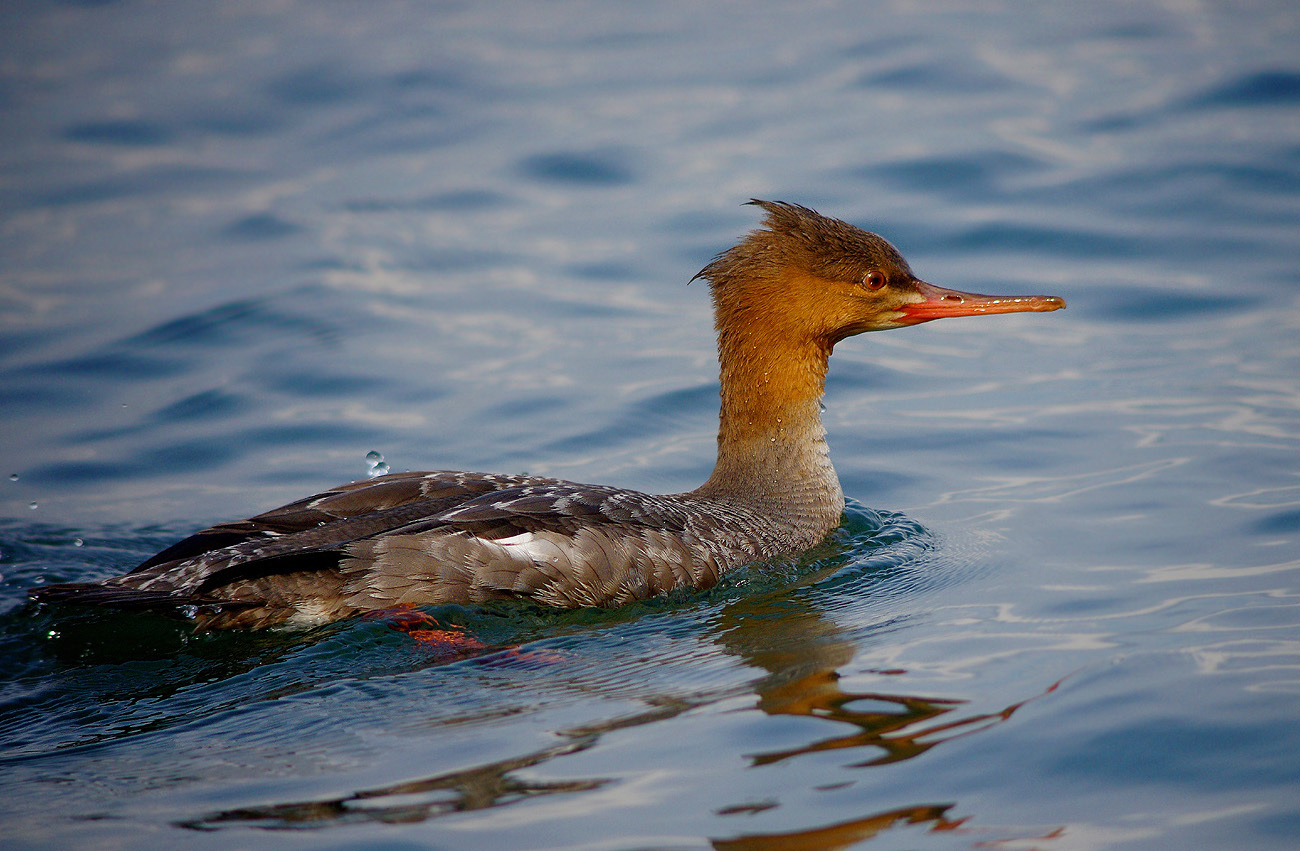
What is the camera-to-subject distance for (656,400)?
28.1 ft

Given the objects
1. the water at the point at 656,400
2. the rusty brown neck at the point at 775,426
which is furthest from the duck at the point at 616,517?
the water at the point at 656,400

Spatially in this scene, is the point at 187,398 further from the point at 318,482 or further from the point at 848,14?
the point at 848,14

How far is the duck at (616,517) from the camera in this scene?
5.41 metres

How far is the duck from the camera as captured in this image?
5.41 m

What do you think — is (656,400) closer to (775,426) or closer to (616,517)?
(775,426)

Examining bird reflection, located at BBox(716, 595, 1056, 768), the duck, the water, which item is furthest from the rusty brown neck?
bird reflection, located at BBox(716, 595, 1056, 768)

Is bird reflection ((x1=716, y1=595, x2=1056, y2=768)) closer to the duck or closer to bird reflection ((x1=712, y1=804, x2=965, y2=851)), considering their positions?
bird reflection ((x1=712, y1=804, x2=965, y2=851))

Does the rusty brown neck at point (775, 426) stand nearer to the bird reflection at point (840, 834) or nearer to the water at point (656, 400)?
the water at point (656, 400)

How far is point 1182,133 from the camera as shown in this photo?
11.5m

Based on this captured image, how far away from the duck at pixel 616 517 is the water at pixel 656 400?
6.4 inches

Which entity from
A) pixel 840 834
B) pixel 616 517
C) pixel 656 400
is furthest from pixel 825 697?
pixel 656 400

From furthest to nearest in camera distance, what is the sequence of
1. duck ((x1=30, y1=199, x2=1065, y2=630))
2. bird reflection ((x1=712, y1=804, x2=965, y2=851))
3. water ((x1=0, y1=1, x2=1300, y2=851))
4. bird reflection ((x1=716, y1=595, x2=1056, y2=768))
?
1. duck ((x1=30, y1=199, x2=1065, y2=630))
2. bird reflection ((x1=716, y1=595, x2=1056, y2=768))
3. water ((x1=0, y1=1, x2=1300, y2=851))
4. bird reflection ((x1=712, y1=804, x2=965, y2=851))

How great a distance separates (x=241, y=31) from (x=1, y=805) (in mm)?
11560

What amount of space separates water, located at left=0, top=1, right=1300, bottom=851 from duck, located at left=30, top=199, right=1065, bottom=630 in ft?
0.54
